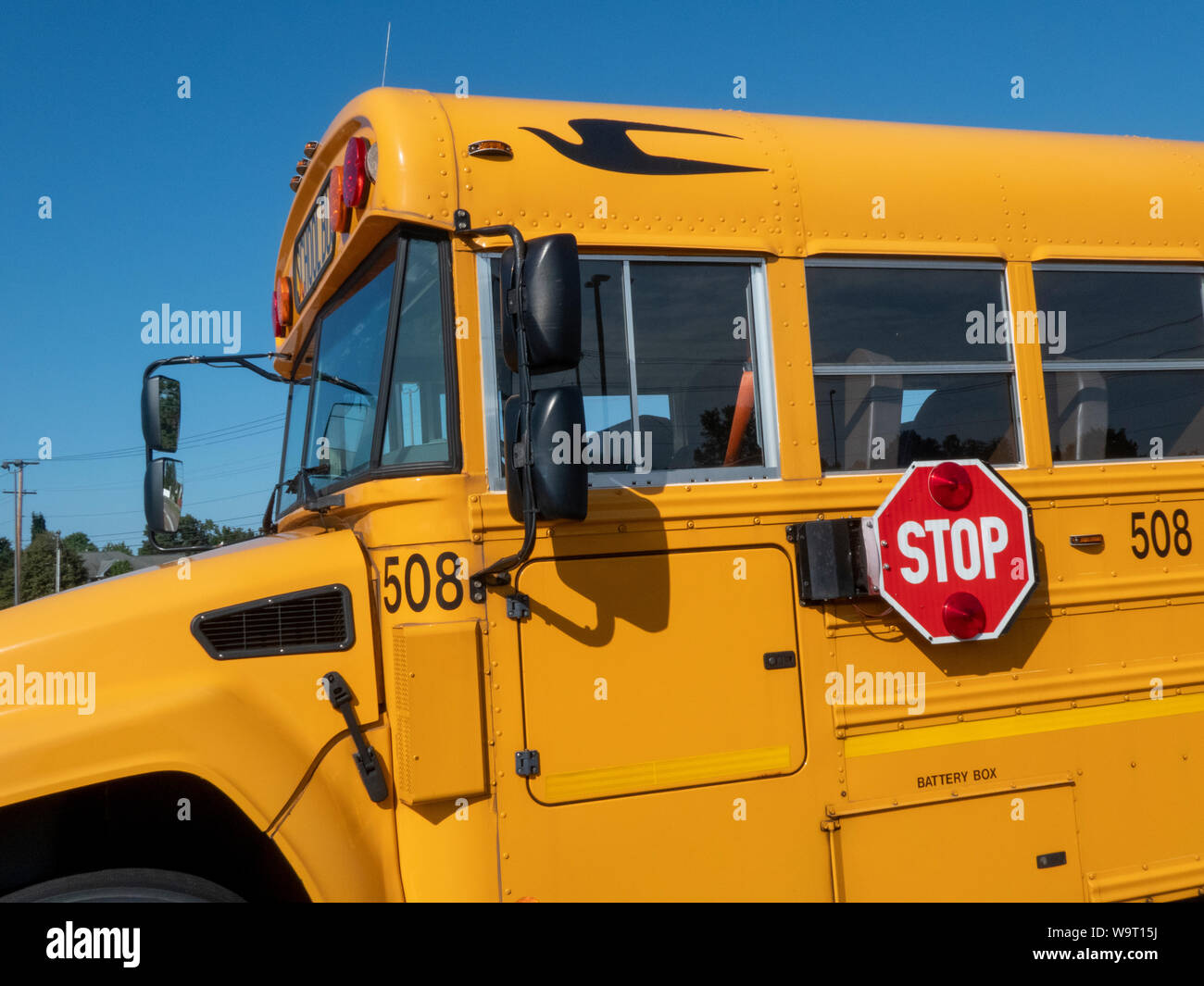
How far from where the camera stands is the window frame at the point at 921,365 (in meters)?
3.00

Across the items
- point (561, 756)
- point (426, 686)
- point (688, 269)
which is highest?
point (688, 269)

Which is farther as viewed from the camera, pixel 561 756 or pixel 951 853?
pixel 951 853

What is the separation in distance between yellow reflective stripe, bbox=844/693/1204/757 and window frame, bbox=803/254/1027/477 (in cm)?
79

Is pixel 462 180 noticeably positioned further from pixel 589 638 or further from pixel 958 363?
pixel 958 363

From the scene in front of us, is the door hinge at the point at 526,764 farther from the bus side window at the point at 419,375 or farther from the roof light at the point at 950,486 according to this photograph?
the roof light at the point at 950,486

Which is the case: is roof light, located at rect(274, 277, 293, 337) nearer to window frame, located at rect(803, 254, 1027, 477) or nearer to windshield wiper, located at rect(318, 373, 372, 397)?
windshield wiper, located at rect(318, 373, 372, 397)

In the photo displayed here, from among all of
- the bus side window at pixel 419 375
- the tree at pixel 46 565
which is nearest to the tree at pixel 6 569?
the tree at pixel 46 565

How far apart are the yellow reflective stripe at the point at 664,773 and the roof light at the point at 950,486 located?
2.93 feet

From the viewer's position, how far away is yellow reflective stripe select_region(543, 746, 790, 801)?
8.57 ft

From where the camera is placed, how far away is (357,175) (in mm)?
2797

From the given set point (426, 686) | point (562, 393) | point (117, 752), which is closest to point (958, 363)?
point (562, 393)

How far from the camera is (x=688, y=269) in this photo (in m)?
2.91

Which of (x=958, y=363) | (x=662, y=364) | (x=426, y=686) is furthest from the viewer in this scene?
(x=958, y=363)
